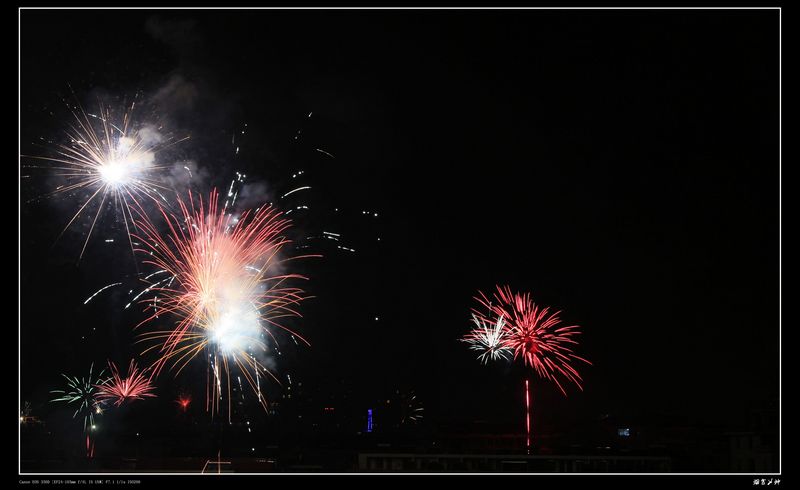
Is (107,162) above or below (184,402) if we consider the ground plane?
above

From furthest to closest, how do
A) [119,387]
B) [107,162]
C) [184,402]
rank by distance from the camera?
1. [184,402]
2. [119,387]
3. [107,162]

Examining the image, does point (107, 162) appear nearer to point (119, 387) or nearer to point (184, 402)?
point (119, 387)

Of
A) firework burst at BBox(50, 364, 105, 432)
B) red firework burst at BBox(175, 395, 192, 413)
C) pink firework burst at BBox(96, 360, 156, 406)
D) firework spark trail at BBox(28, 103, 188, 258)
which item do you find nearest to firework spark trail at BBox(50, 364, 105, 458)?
firework burst at BBox(50, 364, 105, 432)

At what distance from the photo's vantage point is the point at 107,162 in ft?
49.0

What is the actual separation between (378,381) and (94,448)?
2039 cm

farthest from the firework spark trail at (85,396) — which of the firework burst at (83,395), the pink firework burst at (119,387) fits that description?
the pink firework burst at (119,387)

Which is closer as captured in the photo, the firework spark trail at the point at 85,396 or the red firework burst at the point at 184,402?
the firework spark trail at the point at 85,396

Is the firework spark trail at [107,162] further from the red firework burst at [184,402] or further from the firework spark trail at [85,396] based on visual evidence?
the red firework burst at [184,402]

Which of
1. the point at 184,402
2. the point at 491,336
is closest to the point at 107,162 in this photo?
the point at 491,336

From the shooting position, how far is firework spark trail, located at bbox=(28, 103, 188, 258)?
14.6m

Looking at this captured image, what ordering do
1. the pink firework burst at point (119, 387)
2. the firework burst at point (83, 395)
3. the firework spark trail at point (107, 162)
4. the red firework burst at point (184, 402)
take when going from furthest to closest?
the red firework burst at point (184, 402)
the firework burst at point (83, 395)
the pink firework burst at point (119, 387)
the firework spark trail at point (107, 162)

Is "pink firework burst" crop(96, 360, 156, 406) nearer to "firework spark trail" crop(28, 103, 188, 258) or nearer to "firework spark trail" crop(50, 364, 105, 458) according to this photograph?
"firework spark trail" crop(50, 364, 105, 458)

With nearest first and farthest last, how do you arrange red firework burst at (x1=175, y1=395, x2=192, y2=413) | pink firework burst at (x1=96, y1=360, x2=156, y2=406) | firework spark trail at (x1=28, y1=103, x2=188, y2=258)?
firework spark trail at (x1=28, y1=103, x2=188, y2=258) < pink firework burst at (x1=96, y1=360, x2=156, y2=406) < red firework burst at (x1=175, y1=395, x2=192, y2=413)

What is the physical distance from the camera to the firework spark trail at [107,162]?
→ 14641 mm
